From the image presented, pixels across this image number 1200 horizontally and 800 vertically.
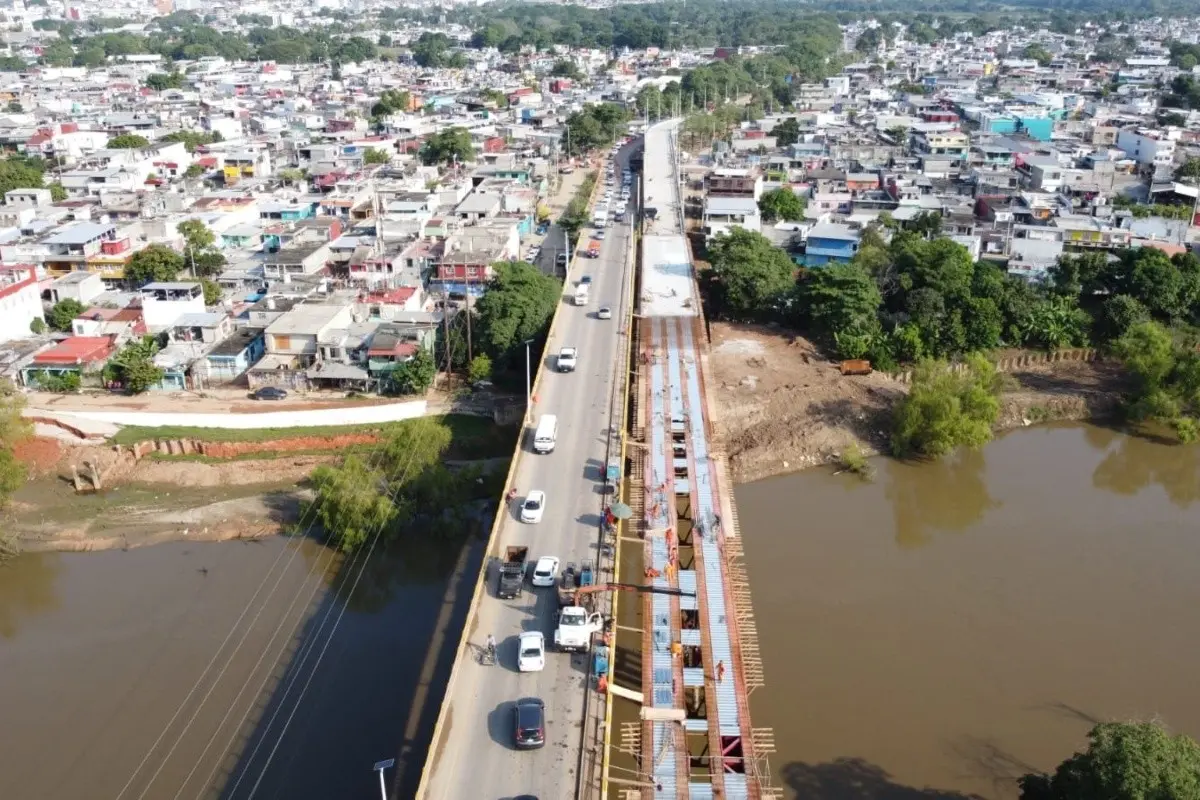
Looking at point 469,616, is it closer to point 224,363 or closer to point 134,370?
point 224,363

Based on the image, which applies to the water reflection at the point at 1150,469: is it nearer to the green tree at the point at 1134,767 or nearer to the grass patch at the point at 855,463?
the grass patch at the point at 855,463

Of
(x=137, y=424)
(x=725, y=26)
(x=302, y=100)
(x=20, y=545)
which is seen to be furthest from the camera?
(x=725, y=26)

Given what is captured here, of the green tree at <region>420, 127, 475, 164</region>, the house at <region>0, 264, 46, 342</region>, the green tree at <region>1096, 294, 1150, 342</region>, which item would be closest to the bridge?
the green tree at <region>1096, 294, 1150, 342</region>

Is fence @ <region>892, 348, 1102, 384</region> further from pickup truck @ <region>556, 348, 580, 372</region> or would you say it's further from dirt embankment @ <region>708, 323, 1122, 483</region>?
pickup truck @ <region>556, 348, 580, 372</region>

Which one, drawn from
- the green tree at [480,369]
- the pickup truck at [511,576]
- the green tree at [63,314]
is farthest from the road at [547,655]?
the green tree at [63,314]

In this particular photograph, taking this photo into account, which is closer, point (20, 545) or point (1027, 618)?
point (1027, 618)

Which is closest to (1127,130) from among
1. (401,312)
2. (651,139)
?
(651,139)

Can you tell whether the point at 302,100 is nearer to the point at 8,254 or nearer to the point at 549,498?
the point at 8,254
